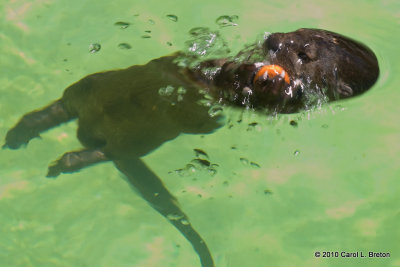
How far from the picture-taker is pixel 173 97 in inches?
149

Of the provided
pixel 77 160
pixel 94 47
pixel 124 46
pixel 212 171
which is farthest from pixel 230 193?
pixel 94 47

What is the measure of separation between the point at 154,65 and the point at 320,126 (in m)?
1.31

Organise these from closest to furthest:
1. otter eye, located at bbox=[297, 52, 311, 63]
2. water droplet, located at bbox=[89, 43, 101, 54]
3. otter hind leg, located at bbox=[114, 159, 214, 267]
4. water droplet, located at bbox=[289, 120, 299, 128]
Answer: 1. otter hind leg, located at bbox=[114, 159, 214, 267]
2. otter eye, located at bbox=[297, 52, 311, 63]
3. water droplet, located at bbox=[289, 120, 299, 128]
4. water droplet, located at bbox=[89, 43, 101, 54]

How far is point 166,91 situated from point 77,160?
Answer: 0.80 metres

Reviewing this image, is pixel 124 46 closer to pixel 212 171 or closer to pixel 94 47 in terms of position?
pixel 94 47

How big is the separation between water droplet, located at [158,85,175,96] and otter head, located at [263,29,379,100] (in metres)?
0.76

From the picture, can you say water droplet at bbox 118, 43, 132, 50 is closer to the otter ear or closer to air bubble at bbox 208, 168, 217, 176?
air bubble at bbox 208, 168, 217, 176

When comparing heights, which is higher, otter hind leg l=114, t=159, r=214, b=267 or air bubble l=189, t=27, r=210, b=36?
air bubble l=189, t=27, r=210, b=36

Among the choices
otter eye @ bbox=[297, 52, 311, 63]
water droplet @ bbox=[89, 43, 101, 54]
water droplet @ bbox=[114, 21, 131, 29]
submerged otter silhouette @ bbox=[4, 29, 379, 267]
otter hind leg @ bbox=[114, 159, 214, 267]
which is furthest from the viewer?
water droplet @ bbox=[114, 21, 131, 29]

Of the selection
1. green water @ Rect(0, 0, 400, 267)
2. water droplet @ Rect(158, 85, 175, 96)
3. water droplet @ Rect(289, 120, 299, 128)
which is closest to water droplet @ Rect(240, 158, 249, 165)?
green water @ Rect(0, 0, 400, 267)

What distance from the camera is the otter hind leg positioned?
3.50 m

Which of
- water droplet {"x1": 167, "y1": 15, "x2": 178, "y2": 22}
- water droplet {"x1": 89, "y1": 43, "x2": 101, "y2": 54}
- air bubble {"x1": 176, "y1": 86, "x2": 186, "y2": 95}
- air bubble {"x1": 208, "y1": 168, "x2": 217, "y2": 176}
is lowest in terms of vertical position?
air bubble {"x1": 208, "y1": 168, "x2": 217, "y2": 176}

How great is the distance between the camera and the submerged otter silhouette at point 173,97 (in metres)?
3.65

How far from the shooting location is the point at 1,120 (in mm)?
4008
